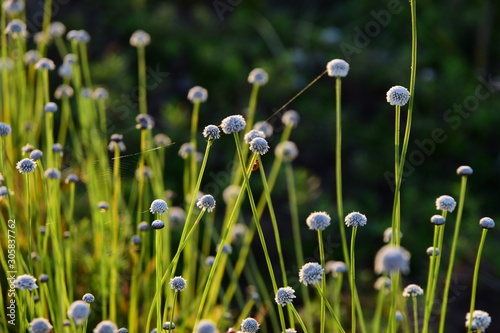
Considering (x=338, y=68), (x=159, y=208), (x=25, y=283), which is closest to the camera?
(x=25, y=283)

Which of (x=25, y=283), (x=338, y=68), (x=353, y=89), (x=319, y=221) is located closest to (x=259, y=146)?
(x=319, y=221)

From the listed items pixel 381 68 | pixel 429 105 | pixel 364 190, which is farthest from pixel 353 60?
pixel 364 190

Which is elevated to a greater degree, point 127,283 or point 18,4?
point 18,4

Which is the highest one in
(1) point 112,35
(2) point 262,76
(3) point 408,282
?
(1) point 112,35

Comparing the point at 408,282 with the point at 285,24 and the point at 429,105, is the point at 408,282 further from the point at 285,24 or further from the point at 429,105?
the point at 285,24

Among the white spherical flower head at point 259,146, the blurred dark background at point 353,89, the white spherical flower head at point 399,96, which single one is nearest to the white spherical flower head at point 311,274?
the white spherical flower head at point 259,146

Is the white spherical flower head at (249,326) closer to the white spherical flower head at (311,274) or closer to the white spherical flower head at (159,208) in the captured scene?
the white spherical flower head at (311,274)

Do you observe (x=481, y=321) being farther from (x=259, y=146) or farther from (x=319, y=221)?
(x=259, y=146)

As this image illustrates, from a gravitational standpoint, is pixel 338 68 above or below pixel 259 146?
above
